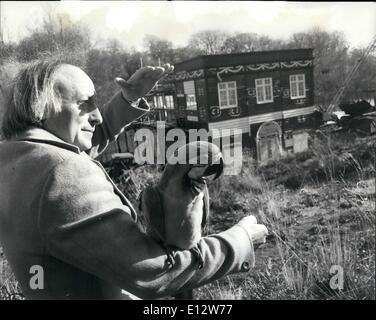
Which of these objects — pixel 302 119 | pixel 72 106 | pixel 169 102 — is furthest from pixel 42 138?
pixel 302 119

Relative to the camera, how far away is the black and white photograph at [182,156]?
523 millimetres

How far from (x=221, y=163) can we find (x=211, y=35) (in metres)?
1.08

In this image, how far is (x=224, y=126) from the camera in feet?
4.90

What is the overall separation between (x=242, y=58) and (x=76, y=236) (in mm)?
1168

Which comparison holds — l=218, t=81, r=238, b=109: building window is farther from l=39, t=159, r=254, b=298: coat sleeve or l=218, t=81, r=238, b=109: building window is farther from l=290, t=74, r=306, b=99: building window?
l=39, t=159, r=254, b=298: coat sleeve

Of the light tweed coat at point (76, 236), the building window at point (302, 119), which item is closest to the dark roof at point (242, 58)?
the building window at point (302, 119)

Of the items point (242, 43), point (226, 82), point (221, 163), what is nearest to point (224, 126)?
point (226, 82)

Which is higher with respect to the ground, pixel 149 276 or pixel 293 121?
pixel 293 121

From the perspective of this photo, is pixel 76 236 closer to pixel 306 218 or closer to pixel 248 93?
pixel 248 93

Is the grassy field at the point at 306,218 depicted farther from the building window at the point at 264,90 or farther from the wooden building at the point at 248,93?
the building window at the point at 264,90

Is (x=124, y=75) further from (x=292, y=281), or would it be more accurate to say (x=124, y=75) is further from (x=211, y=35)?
(x=292, y=281)
